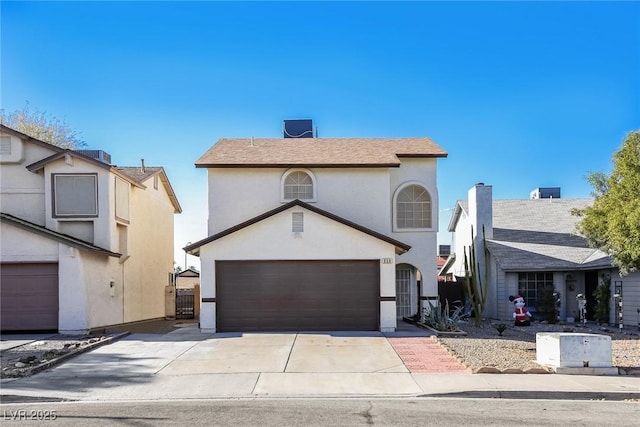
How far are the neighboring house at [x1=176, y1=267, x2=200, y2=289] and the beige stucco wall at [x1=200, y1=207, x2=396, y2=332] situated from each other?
1902 centimetres

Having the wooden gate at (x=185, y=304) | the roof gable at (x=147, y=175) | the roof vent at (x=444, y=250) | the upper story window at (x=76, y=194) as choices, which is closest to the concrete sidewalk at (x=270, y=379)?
the upper story window at (x=76, y=194)

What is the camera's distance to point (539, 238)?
2572 centimetres

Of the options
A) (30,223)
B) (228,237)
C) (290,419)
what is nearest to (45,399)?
(290,419)

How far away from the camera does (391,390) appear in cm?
1061

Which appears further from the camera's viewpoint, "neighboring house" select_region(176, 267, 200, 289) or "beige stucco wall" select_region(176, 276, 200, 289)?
"beige stucco wall" select_region(176, 276, 200, 289)

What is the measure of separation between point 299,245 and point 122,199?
751cm

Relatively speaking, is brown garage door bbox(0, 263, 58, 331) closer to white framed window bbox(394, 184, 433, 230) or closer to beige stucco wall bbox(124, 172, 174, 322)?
beige stucco wall bbox(124, 172, 174, 322)

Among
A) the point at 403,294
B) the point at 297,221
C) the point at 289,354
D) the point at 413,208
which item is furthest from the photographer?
the point at 403,294

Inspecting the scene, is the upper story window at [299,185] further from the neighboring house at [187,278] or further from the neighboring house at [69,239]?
the neighboring house at [187,278]

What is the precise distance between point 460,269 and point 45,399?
23065mm

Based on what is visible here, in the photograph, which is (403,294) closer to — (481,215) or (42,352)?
(481,215)

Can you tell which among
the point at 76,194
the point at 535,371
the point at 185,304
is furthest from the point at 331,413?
the point at 185,304

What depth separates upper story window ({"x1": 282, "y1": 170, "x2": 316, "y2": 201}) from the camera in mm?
22078

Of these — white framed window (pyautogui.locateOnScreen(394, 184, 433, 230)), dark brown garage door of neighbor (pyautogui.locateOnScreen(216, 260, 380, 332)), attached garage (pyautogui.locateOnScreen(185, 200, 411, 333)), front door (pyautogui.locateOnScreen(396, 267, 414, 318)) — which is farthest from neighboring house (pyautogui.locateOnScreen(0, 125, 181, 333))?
front door (pyautogui.locateOnScreen(396, 267, 414, 318))
